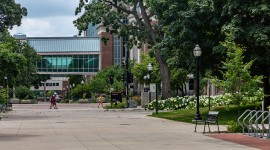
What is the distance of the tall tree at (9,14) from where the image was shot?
43.0 metres

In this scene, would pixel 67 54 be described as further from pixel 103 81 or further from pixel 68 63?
pixel 103 81

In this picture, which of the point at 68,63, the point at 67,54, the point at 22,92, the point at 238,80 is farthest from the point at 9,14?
the point at 67,54

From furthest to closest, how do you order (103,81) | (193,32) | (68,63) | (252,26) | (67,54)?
(67,54) → (68,63) → (103,81) → (193,32) → (252,26)

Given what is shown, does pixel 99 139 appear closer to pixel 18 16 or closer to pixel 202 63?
pixel 202 63

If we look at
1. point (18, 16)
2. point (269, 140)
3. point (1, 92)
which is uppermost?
point (18, 16)

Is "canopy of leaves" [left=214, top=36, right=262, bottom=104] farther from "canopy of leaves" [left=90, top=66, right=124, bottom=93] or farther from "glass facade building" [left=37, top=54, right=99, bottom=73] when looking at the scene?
"glass facade building" [left=37, top=54, right=99, bottom=73]

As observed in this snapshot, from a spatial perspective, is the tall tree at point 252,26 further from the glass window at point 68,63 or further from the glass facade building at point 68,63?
the glass window at point 68,63

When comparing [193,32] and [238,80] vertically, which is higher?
[193,32]

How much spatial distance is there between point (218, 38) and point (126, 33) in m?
20.3

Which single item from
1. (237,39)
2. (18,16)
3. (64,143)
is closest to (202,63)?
(237,39)

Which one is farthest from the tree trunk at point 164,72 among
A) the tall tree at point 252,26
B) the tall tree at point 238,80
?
the tall tree at point 238,80

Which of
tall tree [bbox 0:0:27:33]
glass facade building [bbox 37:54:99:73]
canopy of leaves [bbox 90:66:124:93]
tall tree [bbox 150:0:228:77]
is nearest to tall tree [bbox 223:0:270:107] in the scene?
tall tree [bbox 150:0:228:77]

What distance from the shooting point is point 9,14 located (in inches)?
1708

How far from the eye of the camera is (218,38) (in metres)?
34.1
